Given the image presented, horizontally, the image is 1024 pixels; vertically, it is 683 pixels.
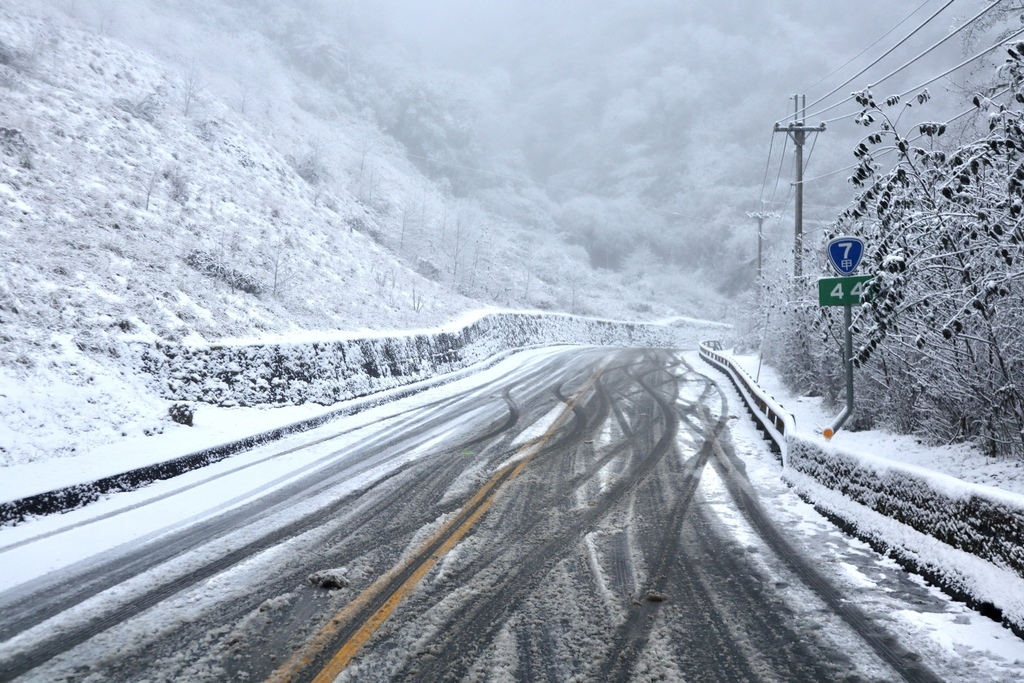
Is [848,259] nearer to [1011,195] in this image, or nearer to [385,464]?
[1011,195]

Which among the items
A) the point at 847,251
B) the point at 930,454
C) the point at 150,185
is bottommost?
the point at 930,454

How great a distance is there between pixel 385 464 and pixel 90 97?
27.4m

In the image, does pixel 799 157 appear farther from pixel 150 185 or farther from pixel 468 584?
pixel 150 185

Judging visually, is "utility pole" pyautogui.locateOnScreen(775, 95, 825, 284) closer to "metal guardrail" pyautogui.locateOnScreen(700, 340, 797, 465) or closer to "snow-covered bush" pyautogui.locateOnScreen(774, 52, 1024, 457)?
"metal guardrail" pyautogui.locateOnScreen(700, 340, 797, 465)

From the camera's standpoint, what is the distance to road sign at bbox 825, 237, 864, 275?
7730 millimetres

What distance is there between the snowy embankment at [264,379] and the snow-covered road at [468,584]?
0.29 m

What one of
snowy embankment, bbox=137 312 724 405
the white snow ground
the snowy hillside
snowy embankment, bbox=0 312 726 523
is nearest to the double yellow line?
the white snow ground

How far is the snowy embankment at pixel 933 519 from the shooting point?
3898mm

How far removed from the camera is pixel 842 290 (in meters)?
7.45

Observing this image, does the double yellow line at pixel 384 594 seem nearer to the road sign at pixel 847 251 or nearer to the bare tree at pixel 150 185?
the road sign at pixel 847 251

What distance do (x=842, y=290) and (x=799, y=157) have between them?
540 inches

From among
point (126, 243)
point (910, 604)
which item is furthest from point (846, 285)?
point (126, 243)

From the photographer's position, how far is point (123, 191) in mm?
18797

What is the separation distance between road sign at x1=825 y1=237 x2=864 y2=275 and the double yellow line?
5.32m
